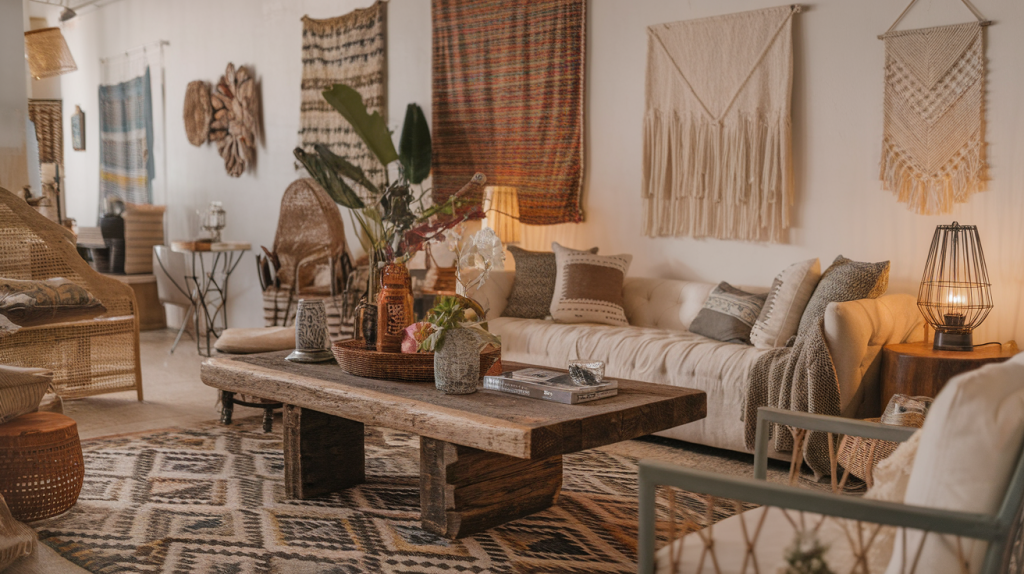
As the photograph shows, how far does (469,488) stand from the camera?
2.56m

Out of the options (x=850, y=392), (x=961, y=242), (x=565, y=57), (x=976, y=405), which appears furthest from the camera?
(x=565, y=57)

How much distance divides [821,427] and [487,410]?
83 centimetres

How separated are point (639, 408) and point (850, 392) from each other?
4.40ft

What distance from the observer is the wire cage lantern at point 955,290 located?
3.40 metres

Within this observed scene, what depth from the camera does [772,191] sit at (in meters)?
4.19

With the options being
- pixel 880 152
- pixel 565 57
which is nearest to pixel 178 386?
pixel 565 57

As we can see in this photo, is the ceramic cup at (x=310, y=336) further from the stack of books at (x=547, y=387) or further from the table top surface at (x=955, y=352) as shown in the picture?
the table top surface at (x=955, y=352)

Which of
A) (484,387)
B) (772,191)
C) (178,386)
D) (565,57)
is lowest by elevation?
(178,386)

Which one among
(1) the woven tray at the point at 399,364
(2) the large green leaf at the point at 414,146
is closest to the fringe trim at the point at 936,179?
(1) the woven tray at the point at 399,364

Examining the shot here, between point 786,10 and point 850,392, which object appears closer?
point 850,392

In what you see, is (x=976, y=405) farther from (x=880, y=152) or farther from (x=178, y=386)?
(x=178, y=386)

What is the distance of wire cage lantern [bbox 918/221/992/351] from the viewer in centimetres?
340

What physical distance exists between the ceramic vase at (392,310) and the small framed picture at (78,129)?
7.73 metres

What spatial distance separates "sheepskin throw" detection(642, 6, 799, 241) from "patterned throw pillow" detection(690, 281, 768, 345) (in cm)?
45
